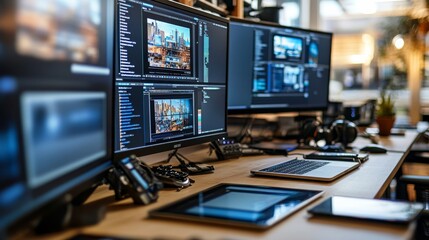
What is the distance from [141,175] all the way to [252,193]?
0.30 metres

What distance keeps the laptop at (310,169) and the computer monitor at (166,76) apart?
1.00 feet

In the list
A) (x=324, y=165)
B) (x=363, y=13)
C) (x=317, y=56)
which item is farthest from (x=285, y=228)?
(x=363, y=13)

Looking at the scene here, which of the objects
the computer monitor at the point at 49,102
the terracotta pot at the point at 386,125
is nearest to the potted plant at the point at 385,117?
the terracotta pot at the point at 386,125

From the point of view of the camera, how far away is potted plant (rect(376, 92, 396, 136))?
3.09 m

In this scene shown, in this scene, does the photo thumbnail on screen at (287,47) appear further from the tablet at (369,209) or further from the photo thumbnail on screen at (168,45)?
the tablet at (369,209)

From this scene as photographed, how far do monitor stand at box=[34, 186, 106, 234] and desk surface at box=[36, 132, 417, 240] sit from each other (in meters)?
0.02

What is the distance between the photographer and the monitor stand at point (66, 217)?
94 cm

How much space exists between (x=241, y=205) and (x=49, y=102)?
0.51 meters

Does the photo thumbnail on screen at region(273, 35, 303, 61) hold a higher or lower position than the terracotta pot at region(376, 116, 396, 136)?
higher

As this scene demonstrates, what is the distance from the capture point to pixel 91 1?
108 centimetres

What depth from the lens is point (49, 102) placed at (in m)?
0.87

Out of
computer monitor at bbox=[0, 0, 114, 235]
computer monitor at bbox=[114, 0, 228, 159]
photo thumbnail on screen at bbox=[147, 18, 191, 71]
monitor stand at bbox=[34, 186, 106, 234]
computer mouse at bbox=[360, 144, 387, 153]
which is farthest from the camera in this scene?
computer mouse at bbox=[360, 144, 387, 153]

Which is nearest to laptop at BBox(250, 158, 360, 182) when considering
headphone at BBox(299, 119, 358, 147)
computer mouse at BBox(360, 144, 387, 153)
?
computer mouse at BBox(360, 144, 387, 153)

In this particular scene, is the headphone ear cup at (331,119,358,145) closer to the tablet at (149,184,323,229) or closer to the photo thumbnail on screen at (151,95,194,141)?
the photo thumbnail on screen at (151,95,194,141)
